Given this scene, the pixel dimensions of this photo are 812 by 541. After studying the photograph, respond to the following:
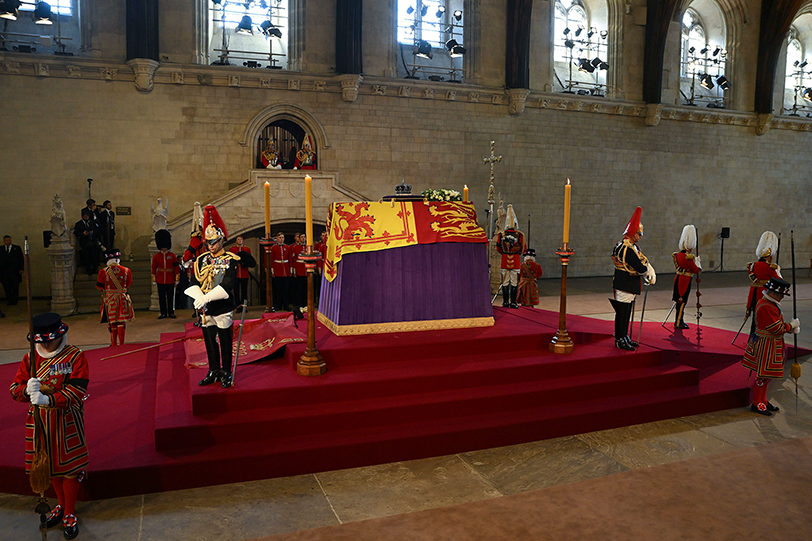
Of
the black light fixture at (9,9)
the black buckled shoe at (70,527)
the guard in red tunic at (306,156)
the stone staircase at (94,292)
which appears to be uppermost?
the black light fixture at (9,9)

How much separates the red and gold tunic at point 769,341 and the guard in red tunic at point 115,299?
7558mm

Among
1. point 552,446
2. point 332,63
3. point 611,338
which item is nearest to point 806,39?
point 332,63

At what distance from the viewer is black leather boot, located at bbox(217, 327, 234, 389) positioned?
460 cm

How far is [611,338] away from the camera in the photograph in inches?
255

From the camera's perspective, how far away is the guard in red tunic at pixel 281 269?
11.2 m

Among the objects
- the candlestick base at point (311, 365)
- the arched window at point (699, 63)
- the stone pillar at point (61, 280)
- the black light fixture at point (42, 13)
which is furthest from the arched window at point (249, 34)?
the arched window at point (699, 63)

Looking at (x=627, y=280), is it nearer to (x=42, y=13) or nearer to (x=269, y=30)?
(x=269, y=30)

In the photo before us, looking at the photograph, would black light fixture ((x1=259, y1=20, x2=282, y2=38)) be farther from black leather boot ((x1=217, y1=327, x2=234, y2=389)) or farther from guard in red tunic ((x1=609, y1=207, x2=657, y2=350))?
black leather boot ((x1=217, y1=327, x2=234, y2=389))

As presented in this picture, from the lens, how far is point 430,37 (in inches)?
645

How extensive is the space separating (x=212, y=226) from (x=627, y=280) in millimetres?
4414

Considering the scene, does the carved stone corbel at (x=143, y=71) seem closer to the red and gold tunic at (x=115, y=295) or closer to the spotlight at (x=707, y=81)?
the red and gold tunic at (x=115, y=295)

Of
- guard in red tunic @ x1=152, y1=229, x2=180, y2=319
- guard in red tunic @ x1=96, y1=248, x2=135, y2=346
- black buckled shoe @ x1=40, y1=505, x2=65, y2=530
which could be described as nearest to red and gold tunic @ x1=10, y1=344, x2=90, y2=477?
black buckled shoe @ x1=40, y1=505, x2=65, y2=530

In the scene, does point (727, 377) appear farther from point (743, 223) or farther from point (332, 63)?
point (743, 223)

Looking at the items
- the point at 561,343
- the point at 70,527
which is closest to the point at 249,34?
the point at 561,343
